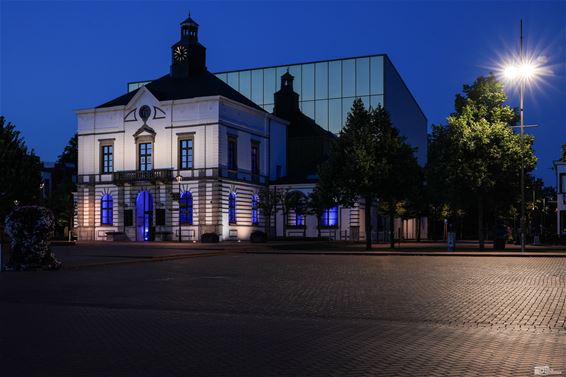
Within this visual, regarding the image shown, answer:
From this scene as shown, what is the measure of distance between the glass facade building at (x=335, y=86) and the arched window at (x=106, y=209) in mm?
29156

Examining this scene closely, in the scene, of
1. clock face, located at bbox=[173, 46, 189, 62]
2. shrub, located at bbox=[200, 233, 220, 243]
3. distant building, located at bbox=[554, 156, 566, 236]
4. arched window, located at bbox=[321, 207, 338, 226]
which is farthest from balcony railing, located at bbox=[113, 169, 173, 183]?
distant building, located at bbox=[554, 156, 566, 236]

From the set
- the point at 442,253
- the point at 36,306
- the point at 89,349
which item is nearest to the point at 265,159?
the point at 442,253

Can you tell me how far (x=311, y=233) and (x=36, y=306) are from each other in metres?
50.0

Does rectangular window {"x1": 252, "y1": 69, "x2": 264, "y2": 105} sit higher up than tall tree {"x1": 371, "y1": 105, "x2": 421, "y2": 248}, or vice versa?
rectangular window {"x1": 252, "y1": 69, "x2": 264, "y2": 105}

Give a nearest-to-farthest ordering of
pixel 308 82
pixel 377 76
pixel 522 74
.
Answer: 1. pixel 522 74
2. pixel 377 76
3. pixel 308 82

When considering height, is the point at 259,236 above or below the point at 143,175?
below

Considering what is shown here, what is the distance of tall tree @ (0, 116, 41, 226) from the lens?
151ft

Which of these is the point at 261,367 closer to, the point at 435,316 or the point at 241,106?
the point at 435,316

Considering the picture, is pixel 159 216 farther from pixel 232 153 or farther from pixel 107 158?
pixel 107 158

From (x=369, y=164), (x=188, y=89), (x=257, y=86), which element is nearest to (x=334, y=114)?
(x=257, y=86)

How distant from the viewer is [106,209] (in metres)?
63.6

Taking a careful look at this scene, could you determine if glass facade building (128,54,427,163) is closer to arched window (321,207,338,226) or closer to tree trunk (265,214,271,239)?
arched window (321,207,338,226)

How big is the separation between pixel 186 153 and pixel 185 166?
3.91 feet

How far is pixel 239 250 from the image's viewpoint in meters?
39.9
